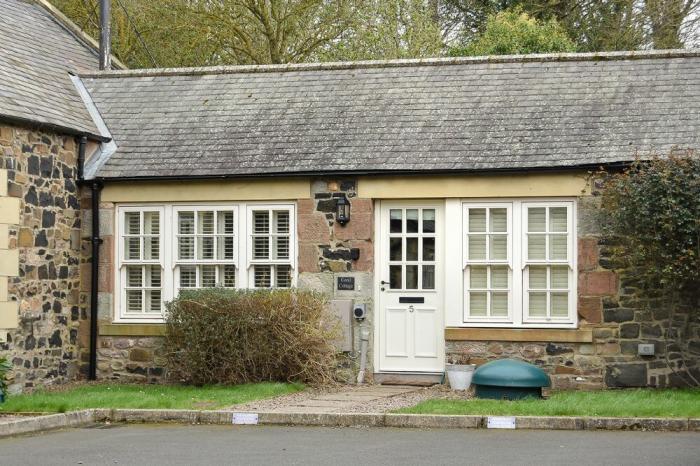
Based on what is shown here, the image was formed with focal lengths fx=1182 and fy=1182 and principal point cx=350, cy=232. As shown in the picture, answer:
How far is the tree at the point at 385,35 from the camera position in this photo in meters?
28.8

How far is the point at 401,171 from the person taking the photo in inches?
618

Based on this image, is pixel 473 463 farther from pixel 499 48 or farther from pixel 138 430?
pixel 499 48

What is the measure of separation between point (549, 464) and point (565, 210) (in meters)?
6.56

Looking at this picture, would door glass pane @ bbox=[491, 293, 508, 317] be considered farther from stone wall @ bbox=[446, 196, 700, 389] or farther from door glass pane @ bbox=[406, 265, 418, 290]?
door glass pane @ bbox=[406, 265, 418, 290]

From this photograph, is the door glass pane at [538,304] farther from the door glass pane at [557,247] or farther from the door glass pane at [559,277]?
the door glass pane at [557,247]

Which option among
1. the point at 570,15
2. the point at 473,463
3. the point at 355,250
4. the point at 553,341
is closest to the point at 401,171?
the point at 355,250

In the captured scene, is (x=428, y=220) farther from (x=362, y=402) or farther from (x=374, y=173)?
(x=362, y=402)

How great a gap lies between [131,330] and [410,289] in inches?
157

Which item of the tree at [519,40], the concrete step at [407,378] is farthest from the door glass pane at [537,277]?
the tree at [519,40]

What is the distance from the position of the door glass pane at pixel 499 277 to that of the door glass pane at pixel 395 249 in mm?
1311

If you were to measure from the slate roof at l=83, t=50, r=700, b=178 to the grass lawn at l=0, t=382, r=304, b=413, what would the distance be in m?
3.02

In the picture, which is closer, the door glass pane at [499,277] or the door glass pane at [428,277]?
the door glass pane at [499,277]

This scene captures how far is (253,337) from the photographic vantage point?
15172 millimetres

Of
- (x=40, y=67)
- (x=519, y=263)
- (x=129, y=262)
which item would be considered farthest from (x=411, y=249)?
(x=40, y=67)
